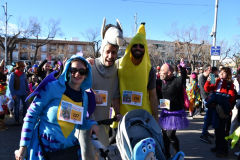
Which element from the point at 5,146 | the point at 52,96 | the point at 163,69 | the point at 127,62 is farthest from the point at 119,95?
the point at 5,146

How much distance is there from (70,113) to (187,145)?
4.10 metres

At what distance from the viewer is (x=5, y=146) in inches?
187

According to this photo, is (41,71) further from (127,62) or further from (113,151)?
(113,151)

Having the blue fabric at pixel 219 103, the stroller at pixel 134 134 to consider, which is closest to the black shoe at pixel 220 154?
the blue fabric at pixel 219 103

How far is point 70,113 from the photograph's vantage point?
1.93 m

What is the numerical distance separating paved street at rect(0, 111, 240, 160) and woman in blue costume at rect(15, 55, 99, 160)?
114 inches

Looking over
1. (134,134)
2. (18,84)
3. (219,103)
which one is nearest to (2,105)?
(18,84)

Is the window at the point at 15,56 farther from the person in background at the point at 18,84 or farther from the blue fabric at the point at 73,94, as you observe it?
the blue fabric at the point at 73,94

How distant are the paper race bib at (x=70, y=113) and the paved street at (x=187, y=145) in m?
3.03

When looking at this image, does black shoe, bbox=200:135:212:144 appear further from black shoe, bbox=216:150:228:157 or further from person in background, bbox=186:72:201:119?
person in background, bbox=186:72:201:119

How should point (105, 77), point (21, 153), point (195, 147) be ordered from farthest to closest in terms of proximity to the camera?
point (195, 147), point (105, 77), point (21, 153)

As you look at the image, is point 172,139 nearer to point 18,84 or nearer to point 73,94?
point 73,94

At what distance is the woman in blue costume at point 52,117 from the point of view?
1.80 m

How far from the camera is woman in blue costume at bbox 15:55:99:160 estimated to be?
1.80 meters
